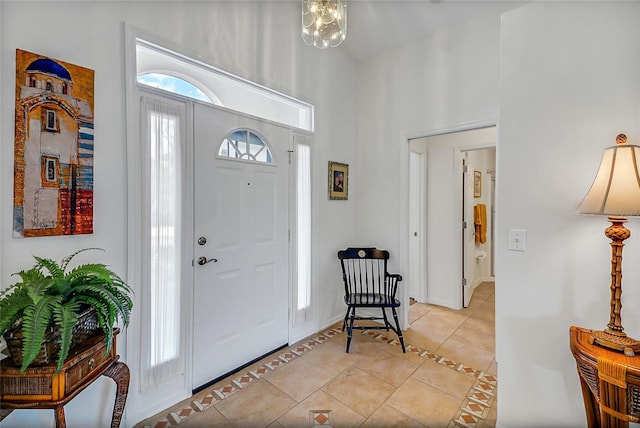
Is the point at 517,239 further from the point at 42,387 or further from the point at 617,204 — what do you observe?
the point at 42,387

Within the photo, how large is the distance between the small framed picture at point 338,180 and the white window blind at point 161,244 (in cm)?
161

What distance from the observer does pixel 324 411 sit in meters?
1.86

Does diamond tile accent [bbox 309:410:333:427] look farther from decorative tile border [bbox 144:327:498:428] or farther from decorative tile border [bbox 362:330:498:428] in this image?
decorative tile border [bbox 362:330:498:428]

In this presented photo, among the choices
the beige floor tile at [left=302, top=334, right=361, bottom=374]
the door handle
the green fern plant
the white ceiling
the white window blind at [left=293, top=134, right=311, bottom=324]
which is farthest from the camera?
the white window blind at [left=293, top=134, right=311, bottom=324]

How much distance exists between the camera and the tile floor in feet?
5.89

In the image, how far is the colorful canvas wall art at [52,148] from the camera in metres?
1.36

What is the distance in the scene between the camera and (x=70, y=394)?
3.63 ft

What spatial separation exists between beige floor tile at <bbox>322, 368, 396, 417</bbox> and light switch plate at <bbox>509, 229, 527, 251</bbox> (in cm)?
133

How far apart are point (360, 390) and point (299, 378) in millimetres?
476

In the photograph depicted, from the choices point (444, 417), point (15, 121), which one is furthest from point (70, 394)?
point (444, 417)

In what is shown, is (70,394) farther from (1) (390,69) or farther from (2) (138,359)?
(1) (390,69)

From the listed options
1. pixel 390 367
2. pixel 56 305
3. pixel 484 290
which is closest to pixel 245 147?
pixel 56 305

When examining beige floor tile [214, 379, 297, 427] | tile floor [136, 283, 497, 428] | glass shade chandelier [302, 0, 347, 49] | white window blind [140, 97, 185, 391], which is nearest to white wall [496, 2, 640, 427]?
tile floor [136, 283, 497, 428]

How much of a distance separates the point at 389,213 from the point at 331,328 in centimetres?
143
